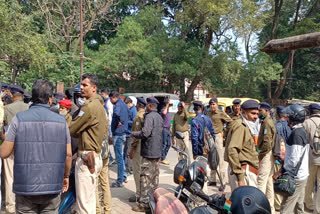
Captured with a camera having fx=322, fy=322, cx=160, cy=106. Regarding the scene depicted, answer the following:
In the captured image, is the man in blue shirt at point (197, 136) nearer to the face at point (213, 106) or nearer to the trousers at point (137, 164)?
the trousers at point (137, 164)

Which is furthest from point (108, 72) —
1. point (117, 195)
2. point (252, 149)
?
point (252, 149)

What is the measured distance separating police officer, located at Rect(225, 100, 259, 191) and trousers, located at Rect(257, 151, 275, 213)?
113 centimetres

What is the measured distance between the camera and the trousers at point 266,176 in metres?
5.33

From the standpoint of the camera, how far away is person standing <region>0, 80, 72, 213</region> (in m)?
3.09

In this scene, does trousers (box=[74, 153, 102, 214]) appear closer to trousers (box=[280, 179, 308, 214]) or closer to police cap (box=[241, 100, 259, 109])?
police cap (box=[241, 100, 259, 109])

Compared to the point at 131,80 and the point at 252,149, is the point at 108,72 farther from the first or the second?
the point at 252,149

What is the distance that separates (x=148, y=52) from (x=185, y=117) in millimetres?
15633

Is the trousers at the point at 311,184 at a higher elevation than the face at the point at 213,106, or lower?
lower

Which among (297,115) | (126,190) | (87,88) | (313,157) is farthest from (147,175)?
(313,157)

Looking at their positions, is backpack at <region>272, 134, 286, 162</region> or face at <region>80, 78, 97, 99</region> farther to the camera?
backpack at <region>272, 134, 286, 162</region>

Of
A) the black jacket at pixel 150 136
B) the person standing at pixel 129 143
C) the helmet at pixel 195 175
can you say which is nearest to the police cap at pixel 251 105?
the helmet at pixel 195 175

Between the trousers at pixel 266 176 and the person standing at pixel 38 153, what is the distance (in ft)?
11.1

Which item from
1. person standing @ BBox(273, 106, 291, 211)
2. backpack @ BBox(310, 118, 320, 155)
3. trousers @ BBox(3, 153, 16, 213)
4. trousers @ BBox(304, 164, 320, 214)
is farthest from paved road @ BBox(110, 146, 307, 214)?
backpack @ BBox(310, 118, 320, 155)

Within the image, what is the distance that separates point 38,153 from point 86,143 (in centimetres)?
82
